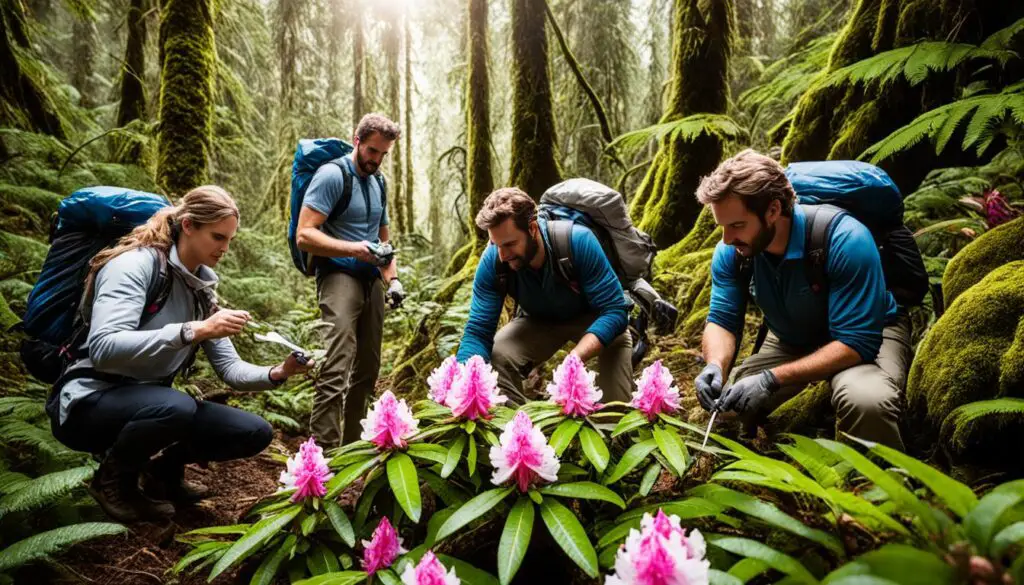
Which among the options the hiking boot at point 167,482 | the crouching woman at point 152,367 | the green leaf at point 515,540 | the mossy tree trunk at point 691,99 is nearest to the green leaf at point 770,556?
the green leaf at point 515,540

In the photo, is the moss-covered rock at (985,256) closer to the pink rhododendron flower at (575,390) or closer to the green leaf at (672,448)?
the green leaf at (672,448)

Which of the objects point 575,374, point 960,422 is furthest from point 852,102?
point 575,374

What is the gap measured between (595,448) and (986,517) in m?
1.23

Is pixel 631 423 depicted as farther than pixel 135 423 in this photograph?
No

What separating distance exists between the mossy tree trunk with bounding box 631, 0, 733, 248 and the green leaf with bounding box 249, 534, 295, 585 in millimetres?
5714

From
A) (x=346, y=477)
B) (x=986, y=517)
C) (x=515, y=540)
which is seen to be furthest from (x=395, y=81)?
(x=986, y=517)

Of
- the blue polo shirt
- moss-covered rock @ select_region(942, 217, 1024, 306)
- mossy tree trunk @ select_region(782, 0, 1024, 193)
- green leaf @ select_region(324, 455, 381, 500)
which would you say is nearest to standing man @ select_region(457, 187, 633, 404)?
the blue polo shirt

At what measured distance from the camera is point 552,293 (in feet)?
13.0

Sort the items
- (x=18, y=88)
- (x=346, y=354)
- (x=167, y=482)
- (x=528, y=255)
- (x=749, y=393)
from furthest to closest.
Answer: (x=18, y=88) < (x=346, y=354) < (x=528, y=255) < (x=167, y=482) < (x=749, y=393)

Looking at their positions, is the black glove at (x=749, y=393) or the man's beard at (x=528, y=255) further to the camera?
the man's beard at (x=528, y=255)

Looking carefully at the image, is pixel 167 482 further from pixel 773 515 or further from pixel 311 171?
pixel 773 515

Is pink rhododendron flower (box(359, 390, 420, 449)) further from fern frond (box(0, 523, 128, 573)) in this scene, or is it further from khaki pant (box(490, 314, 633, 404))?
khaki pant (box(490, 314, 633, 404))

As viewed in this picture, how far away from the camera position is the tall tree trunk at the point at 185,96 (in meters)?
5.93

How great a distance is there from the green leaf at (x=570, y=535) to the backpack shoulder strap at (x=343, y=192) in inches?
127
